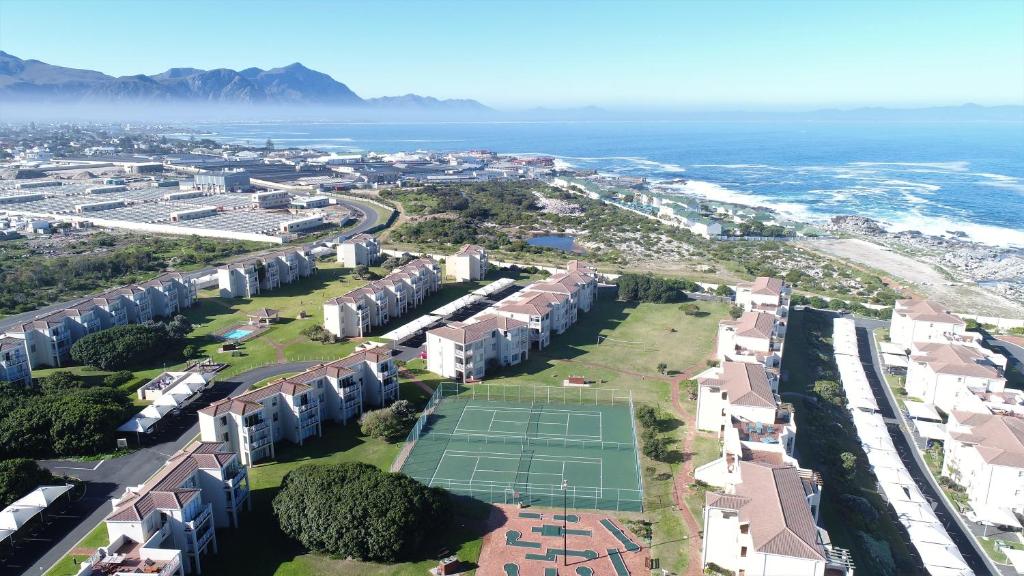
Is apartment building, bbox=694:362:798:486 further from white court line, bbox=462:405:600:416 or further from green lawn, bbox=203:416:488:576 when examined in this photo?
green lawn, bbox=203:416:488:576

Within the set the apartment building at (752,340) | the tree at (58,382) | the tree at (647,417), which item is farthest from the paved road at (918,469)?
the tree at (58,382)

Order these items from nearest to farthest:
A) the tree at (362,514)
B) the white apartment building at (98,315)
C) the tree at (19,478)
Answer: the tree at (362,514) < the tree at (19,478) < the white apartment building at (98,315)

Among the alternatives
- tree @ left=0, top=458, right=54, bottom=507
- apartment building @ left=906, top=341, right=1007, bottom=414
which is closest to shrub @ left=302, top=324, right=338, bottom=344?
tree @ left=0, top=458, right=54, bottom=507

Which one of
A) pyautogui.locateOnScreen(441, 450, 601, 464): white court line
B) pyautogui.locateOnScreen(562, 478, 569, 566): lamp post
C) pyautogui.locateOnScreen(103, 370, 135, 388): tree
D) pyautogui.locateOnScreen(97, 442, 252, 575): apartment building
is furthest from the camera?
pyautogui.locateOnScreen(103, 370, 135, 388): tree

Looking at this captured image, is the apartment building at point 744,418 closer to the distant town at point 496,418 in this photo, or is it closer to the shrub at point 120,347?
the distant town at point 496,418

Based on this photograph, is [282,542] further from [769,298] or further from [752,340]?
[769,298]

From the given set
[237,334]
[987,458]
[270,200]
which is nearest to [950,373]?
[987,458]
